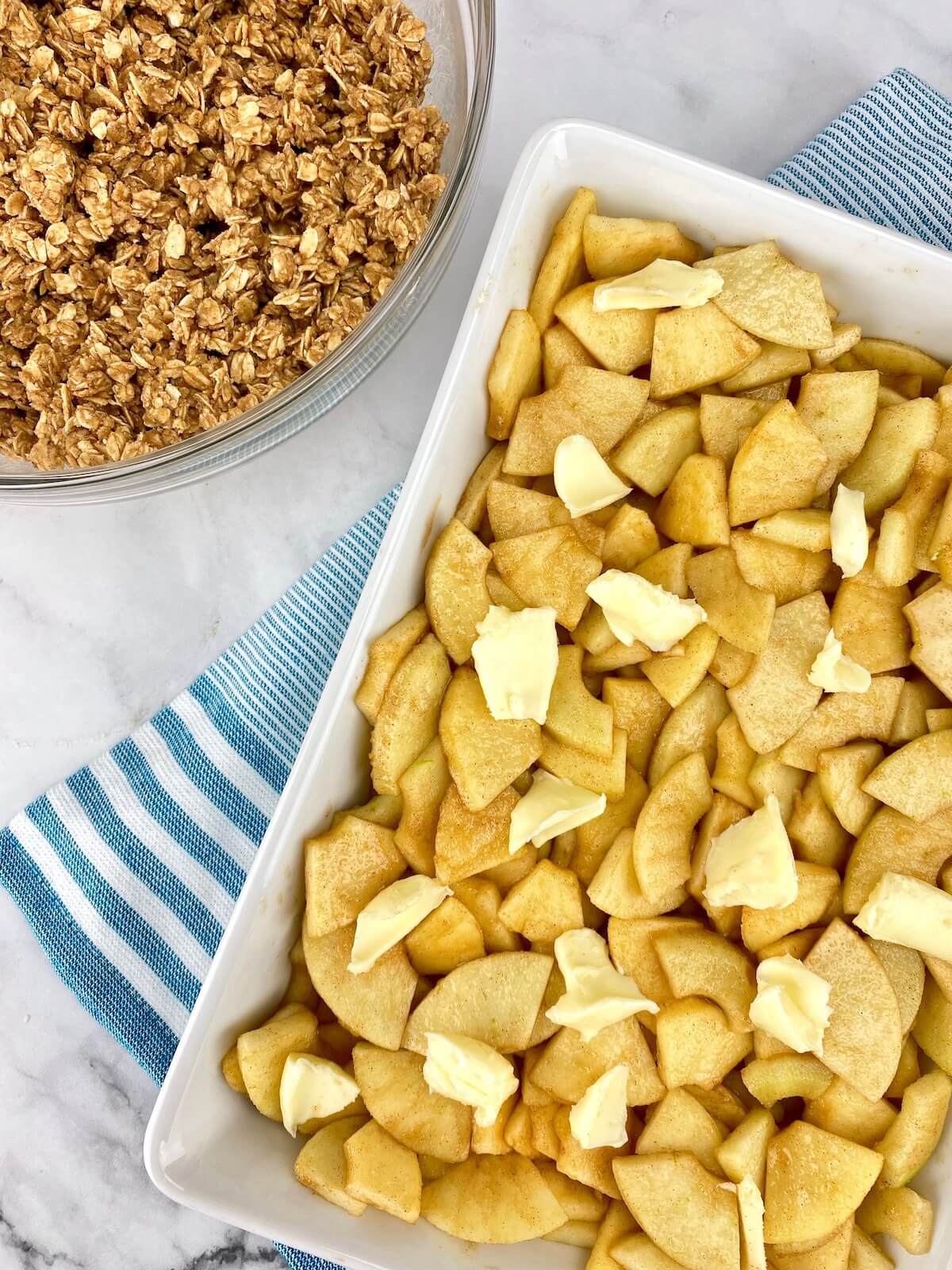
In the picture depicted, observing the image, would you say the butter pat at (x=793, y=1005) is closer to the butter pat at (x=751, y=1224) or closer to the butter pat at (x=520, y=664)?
the butter pat at (x=751, y=1224)

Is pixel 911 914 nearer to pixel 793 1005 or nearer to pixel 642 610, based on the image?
pixel 793 1005

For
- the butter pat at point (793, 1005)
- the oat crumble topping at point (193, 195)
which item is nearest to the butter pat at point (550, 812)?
the butter pat at point (793, 1005)

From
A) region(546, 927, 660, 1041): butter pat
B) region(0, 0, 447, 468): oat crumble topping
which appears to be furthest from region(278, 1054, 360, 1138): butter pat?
region(0, 0, 447, 468): oat crumble topping

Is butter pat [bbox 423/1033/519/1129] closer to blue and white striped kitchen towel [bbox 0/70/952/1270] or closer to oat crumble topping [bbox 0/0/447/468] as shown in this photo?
blue and white striped kitchen towel [bbox 0/70/952/1270]

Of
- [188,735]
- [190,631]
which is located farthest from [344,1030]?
[190,631]

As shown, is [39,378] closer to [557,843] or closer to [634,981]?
[557,843]

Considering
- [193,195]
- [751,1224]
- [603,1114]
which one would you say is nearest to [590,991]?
[603,1114]
